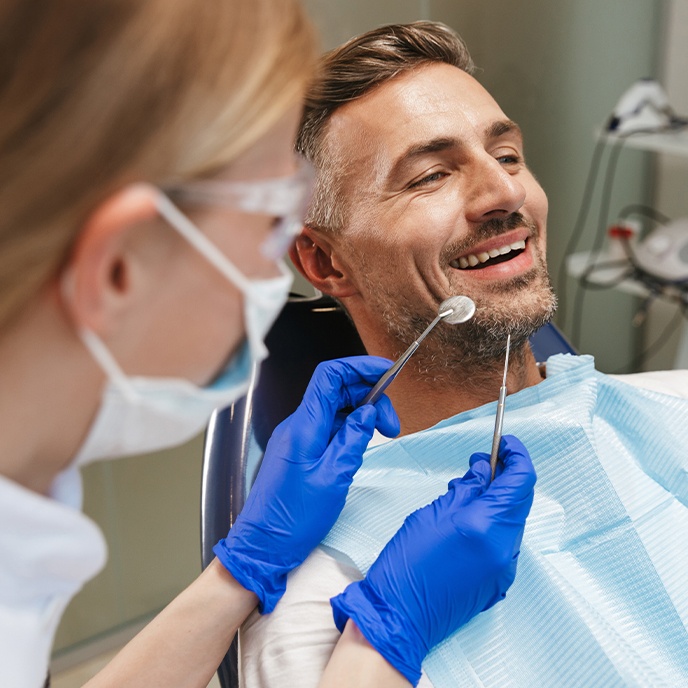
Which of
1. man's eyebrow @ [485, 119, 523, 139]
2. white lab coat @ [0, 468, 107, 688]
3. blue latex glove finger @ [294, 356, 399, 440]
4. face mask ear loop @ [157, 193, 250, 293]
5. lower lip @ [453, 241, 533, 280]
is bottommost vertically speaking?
blue latex glove finger @ [294, 356, 399, 440]

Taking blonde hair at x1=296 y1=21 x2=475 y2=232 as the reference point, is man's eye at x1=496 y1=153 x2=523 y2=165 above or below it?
below

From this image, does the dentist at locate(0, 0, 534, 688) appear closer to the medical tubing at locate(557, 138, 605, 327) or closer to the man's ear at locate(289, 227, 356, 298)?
the man's ear at locate(289, 227, 356, 298)

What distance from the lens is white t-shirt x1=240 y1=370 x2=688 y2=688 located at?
1.03 metres

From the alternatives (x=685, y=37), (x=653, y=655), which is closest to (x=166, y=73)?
(x=653, y=655)

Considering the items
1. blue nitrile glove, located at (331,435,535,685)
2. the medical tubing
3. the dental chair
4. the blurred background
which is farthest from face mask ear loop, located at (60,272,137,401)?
the medical tubing

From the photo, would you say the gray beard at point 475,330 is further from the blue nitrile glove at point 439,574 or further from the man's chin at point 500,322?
the blue nitrile glove at point 439,574

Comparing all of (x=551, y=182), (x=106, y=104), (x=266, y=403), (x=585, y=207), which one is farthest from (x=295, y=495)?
(x=585, y=207)

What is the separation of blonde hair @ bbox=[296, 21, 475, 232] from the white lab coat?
829 mm

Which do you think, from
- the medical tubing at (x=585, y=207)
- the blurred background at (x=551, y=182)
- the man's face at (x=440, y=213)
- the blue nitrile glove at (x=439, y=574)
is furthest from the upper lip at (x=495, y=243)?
the medical tubing at (x=585, y=207)

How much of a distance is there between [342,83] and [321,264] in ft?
0.98

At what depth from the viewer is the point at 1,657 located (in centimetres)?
67

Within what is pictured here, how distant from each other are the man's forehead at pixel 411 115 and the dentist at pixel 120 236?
75 centimetres

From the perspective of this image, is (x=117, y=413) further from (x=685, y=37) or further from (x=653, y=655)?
(x=685, y=37)

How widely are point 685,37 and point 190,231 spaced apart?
9.24ft
